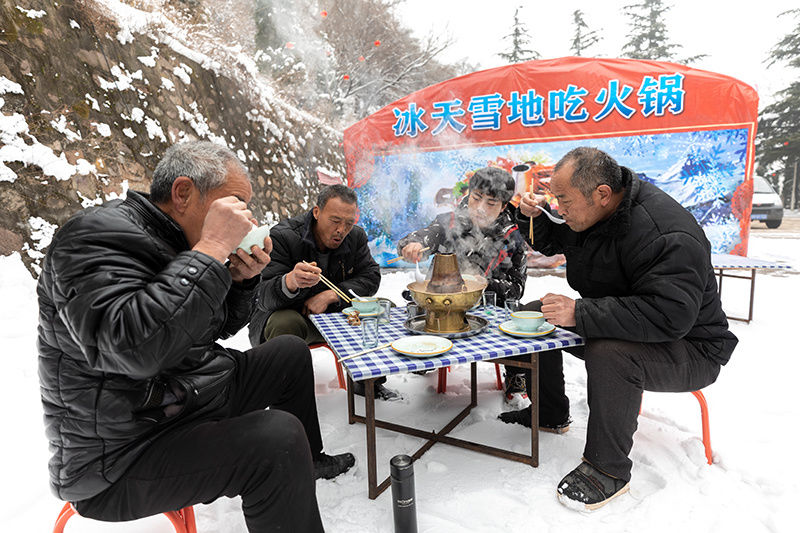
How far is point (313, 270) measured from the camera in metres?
3.22

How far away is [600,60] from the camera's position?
24.1 ft

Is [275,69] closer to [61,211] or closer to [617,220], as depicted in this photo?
[61,211]

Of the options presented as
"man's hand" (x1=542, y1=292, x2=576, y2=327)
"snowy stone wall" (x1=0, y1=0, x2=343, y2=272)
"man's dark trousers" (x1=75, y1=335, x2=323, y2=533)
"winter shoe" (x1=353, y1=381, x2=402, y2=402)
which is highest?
"snowy stone wall" (x1=0, y1=0, x2=343, y2=272)

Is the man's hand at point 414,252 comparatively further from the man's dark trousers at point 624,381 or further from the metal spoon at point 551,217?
the man's dark trousers at point 624,381

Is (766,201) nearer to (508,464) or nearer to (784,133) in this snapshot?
(784,133)

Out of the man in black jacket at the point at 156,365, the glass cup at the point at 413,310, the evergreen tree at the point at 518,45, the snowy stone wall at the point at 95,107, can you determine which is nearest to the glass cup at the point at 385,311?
the glass cup at the point at 413,310

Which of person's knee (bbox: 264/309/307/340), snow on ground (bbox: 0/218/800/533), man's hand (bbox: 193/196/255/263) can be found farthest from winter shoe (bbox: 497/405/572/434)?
man's hand (bbox: 193/196/255/263)

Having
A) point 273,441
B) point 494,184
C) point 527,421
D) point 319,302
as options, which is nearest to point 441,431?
point 527,421

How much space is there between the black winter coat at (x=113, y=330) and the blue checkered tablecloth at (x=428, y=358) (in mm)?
845

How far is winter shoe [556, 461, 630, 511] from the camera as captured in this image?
2.30m

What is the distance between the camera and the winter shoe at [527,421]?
120 inches

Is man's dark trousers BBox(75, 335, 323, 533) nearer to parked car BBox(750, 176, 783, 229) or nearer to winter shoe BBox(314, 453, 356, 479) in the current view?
winter shoe BBox(314, 453, 356, 479)

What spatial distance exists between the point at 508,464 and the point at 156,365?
2.22 metres

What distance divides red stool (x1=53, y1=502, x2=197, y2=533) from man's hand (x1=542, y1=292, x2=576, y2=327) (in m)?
2.03
